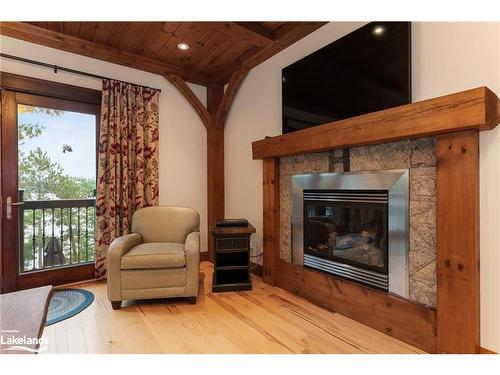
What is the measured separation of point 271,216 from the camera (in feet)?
8.80

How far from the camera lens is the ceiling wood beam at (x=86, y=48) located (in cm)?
236

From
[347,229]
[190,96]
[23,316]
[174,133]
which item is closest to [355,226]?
[347,229]

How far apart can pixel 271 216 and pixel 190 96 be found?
1.97 m

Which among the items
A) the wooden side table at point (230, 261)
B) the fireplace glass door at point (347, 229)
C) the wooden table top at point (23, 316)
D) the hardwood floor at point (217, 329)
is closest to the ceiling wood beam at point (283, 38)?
the fireplace glass door at point (347, 229)

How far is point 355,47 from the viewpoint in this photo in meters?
1.90

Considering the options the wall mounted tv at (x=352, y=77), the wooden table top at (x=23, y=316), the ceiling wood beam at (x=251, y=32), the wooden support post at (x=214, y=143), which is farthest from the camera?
the wooden support post at (x=214, y=143)

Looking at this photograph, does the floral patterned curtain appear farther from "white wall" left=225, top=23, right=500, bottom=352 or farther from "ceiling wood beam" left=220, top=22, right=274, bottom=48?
"white wall" left=225, top=23, right=500, bottom=352

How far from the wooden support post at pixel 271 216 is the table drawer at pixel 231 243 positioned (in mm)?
283

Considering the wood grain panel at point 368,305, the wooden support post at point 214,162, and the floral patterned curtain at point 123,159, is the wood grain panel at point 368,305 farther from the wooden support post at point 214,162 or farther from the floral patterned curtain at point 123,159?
the floral patterned curtain at point 123,159

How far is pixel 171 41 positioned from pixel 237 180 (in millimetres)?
1726

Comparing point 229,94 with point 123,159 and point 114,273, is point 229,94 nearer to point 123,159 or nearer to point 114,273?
point 123,159

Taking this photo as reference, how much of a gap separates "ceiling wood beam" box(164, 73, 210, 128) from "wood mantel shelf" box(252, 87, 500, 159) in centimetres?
168

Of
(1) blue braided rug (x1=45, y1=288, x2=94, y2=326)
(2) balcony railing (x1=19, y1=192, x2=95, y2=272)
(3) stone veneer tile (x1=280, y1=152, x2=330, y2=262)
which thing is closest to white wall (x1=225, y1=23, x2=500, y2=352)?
(3) stone veneer tile (x1=280, y1=152, x2=330, y2=262)
